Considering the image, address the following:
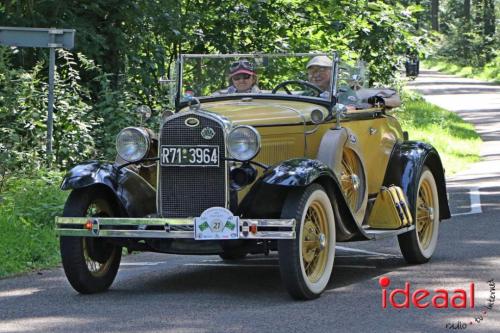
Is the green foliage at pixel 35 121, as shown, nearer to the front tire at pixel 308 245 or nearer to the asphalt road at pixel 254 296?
the asphalt road at pixel 254 296

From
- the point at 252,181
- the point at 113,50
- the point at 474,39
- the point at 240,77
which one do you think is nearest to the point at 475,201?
the point at 113,50

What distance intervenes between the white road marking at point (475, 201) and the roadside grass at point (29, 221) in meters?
4.63

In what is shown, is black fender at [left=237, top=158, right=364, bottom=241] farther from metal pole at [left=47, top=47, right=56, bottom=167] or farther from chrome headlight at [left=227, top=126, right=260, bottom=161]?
metal pole at [left=47, top=47, right=56, bottom=167]

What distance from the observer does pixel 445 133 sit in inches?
1021

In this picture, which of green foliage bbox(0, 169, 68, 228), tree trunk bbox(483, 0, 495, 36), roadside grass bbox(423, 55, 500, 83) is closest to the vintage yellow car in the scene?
green foliage bbox(0, 169, 68, 228)

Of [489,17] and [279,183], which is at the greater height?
[489,17]

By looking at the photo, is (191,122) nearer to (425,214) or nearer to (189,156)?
(189,156)

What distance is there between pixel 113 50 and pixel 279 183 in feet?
29.7

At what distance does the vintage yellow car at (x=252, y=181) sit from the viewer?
799 cm

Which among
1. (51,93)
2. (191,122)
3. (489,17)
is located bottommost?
(191,122)

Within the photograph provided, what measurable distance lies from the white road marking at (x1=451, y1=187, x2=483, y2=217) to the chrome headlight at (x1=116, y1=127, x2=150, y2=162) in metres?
5.65

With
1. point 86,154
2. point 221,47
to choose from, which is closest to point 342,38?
point 221,47

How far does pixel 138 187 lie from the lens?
8727 mm

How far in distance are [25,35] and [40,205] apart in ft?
6.33
